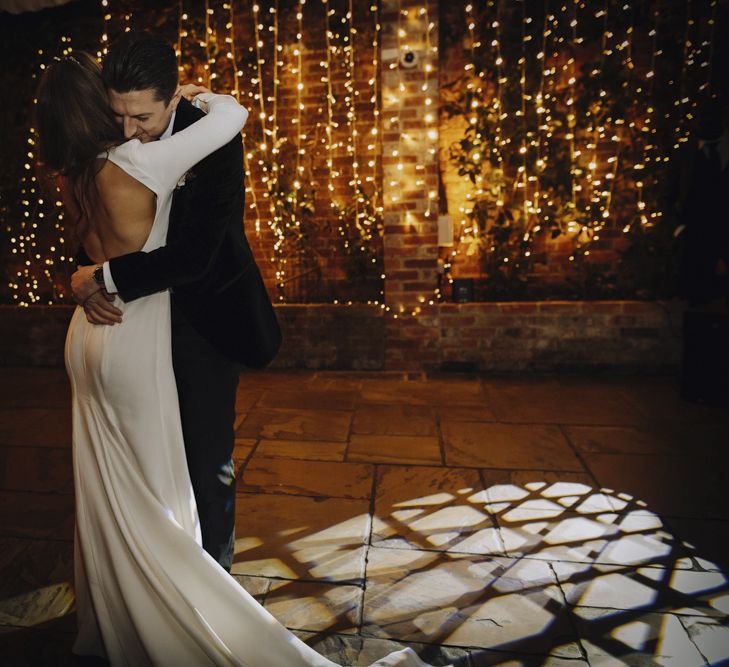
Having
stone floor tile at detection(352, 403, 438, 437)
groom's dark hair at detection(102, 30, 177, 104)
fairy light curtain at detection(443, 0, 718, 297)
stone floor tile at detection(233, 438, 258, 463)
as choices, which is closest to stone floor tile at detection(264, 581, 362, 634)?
stone floor tile at detection(233, 438, 258, 463)

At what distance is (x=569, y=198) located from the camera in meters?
4.24

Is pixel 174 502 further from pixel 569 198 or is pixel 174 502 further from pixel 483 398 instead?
pixel 569 198

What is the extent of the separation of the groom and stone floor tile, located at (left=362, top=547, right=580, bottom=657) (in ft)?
1.61

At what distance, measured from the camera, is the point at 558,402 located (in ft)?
10.8

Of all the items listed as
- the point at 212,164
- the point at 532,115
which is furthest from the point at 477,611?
the point at 532,115

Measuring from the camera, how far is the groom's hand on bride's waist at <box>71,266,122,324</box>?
3.72ft

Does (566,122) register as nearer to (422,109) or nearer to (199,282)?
(422,109)

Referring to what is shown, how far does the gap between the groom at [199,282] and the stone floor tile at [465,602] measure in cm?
49

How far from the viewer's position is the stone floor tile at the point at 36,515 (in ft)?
6.13

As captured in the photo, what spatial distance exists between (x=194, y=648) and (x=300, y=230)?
3858mm

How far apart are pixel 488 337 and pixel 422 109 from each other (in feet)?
5.83

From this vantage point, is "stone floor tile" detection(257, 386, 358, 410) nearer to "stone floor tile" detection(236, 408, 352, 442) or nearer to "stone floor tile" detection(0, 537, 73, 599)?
"stone floor tile" detection(236, 408, 352, 442)

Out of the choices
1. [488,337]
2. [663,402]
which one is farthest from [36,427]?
[663,402]

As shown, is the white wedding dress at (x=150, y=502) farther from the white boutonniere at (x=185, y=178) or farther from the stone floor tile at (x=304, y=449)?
the stone floor tile at (x=304, y=449)
